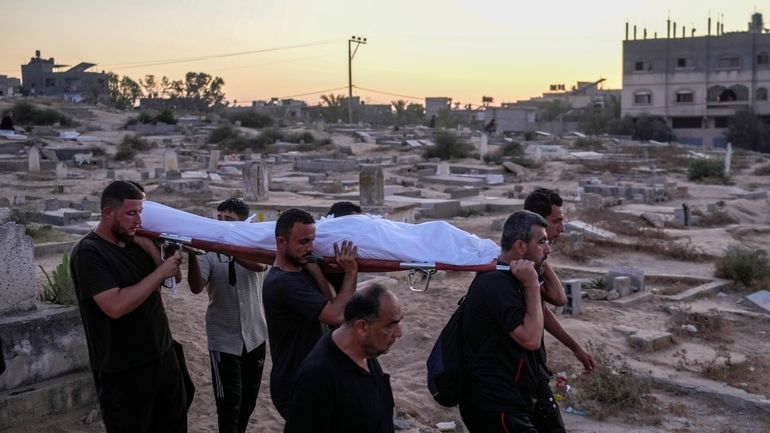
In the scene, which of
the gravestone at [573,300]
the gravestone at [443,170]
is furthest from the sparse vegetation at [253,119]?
the gravestone at [573,300]

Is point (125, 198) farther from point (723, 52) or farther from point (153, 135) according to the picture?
point (723, 52)

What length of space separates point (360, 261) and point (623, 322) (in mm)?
6020

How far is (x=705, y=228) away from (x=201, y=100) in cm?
6496

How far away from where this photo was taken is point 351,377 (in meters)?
2.79

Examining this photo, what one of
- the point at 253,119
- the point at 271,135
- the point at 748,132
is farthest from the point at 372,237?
the point at 748,132

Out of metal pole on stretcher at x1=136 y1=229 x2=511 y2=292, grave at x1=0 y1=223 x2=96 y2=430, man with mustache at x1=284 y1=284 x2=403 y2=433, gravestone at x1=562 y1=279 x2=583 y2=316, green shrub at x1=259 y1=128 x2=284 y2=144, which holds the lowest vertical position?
gravestone at x1=562 y1=279 x2=583 y2=316

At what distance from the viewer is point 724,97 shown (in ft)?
196

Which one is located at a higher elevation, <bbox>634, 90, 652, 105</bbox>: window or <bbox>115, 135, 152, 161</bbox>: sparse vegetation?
<bbox>634, 90, 652, 105</bbox>: window

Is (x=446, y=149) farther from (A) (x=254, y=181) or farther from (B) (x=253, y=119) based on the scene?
(B) (x=253, y=119)

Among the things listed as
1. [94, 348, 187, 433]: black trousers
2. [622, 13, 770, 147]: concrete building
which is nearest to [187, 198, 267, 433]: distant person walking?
[94, 348, 187, 433]: black trousers

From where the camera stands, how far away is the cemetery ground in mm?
6102

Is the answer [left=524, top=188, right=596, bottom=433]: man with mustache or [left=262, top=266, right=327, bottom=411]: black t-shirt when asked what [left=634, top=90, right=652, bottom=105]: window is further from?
[left=262, top=266, right=327, bottom=411]: black t-shirt

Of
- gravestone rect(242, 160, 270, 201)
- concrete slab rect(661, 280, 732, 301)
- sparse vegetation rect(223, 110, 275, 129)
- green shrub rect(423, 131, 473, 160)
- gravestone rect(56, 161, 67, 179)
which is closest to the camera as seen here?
concrete slab rect(661, 280, 732, 301)

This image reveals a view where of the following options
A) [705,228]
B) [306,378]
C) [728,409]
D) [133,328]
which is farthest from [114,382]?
[705,228]
